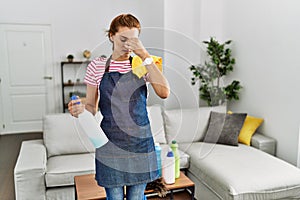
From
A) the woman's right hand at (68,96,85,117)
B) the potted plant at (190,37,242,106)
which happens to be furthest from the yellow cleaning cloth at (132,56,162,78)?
the potted plant at (190,37,242,106)

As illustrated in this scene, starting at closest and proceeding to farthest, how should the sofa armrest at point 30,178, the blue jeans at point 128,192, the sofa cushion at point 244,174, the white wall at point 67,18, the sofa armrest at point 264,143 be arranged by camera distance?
the blue jeans at point 128,192 → the sofa cushion at point 244,174 → the sofa armrest at point 30,178 → the sofa armrest at point 264,143 → the white wall at point 67,18

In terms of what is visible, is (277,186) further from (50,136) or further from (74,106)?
(50,136)

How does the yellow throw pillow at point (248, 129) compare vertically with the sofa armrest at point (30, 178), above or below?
above

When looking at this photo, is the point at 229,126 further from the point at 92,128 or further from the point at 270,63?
the point at 92,128

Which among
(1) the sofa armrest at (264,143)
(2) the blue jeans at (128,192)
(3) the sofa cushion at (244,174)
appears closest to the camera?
(2) the blue jeans at (128,192)

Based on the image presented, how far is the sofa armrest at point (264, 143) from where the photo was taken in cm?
298

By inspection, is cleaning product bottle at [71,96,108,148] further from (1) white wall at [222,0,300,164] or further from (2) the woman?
(1) white wall at [222,0,300,164]

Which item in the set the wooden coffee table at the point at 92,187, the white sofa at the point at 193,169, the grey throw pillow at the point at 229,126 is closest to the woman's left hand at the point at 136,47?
the white sofa at the point at 193,169

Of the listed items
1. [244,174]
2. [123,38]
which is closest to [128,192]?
[123,38]

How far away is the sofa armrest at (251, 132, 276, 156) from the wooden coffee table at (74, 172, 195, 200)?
43.0 inches

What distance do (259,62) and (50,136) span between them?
235 cm

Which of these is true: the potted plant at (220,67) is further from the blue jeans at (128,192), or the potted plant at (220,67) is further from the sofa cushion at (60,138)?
the blue jeans at (128,192)

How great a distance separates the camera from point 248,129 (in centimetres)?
311

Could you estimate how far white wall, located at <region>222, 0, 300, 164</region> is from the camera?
9.38 feet
